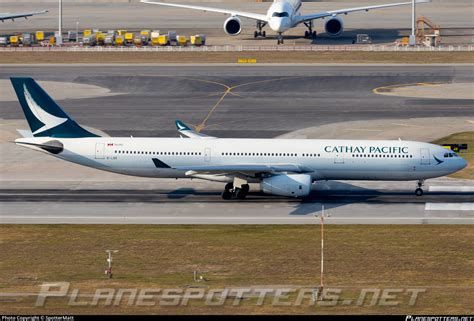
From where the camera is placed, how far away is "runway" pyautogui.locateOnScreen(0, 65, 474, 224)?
64938mm

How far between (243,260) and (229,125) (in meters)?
43.1

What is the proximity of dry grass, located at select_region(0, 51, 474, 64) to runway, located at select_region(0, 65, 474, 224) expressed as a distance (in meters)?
5.15

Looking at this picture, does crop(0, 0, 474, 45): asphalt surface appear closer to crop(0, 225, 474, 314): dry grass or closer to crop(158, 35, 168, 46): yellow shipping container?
crop(158, 35, 168, 46): yellow shipping container

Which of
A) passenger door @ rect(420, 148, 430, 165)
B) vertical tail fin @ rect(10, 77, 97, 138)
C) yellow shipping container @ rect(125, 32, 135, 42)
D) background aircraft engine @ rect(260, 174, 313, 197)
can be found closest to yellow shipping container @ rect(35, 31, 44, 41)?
yellow shipping container @ rect(125, 32, 135, 42)

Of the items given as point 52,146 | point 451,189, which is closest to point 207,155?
point 52,146

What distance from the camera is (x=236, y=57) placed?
137000mm

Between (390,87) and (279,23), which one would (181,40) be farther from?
(390,87)

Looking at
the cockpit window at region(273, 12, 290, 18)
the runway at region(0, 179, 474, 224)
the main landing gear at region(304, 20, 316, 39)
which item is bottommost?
the runway at region(0, 179, 474, 224)

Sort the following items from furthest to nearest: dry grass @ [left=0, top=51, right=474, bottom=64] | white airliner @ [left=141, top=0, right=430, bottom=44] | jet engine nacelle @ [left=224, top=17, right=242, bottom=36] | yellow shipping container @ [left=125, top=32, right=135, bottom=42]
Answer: jet engine nacelle @ [left=224, top=17, right=242, bottom=36]
yellow shipping container @ [left=125, top=32, right=135, bottom=42]
white airliner @ [left=141, top=0, right=430, bottom=44]
dry grass @ [left=0, top=51, right=474, bottom=64]

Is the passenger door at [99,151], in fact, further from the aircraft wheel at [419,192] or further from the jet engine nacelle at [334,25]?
the jet engine nacelle at [334,25]

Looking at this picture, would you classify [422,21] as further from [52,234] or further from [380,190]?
[52,234]

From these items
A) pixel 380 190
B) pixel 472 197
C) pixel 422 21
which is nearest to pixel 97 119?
pixel 380 190

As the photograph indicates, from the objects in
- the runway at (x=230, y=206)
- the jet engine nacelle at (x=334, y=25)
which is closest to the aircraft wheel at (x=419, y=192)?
the runway at (x=230, y=206)

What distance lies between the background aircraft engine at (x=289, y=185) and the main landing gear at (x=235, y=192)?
74.4 inches
